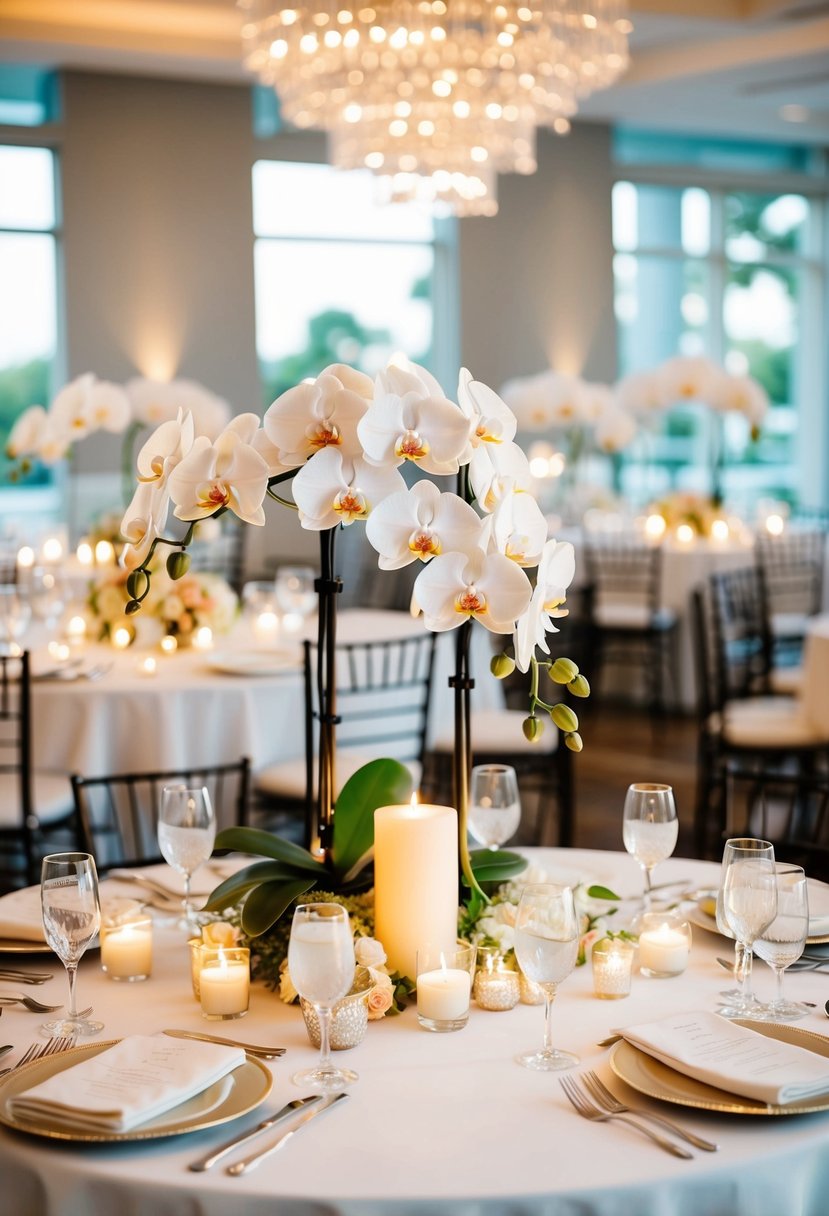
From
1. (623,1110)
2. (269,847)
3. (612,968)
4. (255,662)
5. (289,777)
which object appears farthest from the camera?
(255,662)

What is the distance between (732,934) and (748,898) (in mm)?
66

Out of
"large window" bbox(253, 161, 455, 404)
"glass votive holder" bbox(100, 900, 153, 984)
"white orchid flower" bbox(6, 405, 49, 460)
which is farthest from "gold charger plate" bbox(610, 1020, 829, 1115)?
"large window" bbox(253, 161, 455, 404)

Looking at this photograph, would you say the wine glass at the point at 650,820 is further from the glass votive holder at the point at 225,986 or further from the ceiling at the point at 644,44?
the ceiling at the point at 644,44

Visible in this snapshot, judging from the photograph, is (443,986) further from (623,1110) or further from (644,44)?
(644,44)

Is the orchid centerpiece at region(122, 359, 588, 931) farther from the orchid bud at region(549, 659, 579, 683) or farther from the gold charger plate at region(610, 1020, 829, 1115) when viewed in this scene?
the gold charger plate at region(610, 1020, 829, 1115)

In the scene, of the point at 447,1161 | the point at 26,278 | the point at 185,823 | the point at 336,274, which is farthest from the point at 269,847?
the point at 336,274

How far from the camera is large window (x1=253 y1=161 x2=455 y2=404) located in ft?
35.4

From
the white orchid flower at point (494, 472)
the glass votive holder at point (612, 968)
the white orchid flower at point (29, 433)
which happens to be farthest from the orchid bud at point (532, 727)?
the white orchid flower at point (29, 433)

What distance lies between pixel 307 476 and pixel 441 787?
4.42m

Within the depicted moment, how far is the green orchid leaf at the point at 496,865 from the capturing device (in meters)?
2.02

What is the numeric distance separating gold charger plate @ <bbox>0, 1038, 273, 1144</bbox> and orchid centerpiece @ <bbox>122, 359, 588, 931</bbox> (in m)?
0.49

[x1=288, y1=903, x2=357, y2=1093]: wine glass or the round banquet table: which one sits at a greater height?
[x1=288, y1=903, x2=357, y2=1093]: wine glass

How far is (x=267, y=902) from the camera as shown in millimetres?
1876

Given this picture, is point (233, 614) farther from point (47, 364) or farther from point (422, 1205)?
point (47, 364)
